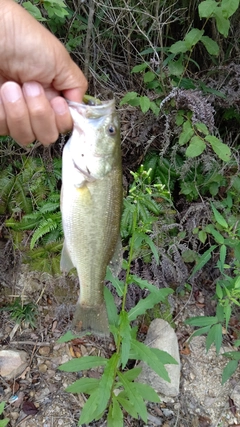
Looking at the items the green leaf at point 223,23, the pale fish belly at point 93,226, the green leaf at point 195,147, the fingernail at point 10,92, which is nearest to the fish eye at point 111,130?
the pale fish belly at point 93,226

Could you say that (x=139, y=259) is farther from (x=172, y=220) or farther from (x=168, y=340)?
(x=168, y=340)

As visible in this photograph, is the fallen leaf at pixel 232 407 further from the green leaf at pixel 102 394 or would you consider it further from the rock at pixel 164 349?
the green leaf at pixel 102 394

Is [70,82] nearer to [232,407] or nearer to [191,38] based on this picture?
[191,38]

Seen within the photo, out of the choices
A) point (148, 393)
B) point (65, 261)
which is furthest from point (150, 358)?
point (65, 261)

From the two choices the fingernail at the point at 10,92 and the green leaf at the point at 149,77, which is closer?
the fingernail at the point at 10,92

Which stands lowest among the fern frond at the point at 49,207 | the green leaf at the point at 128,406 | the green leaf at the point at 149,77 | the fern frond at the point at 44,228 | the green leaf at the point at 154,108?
the green leaf at the point at 128,406

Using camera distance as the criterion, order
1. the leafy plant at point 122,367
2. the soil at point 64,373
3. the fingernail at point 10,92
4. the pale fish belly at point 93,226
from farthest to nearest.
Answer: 1. the soil at point 64,373
2. the leafy plant at point 122,367
3. the pale fish belly at point 93,226
4. the fingernail at point 10,92
